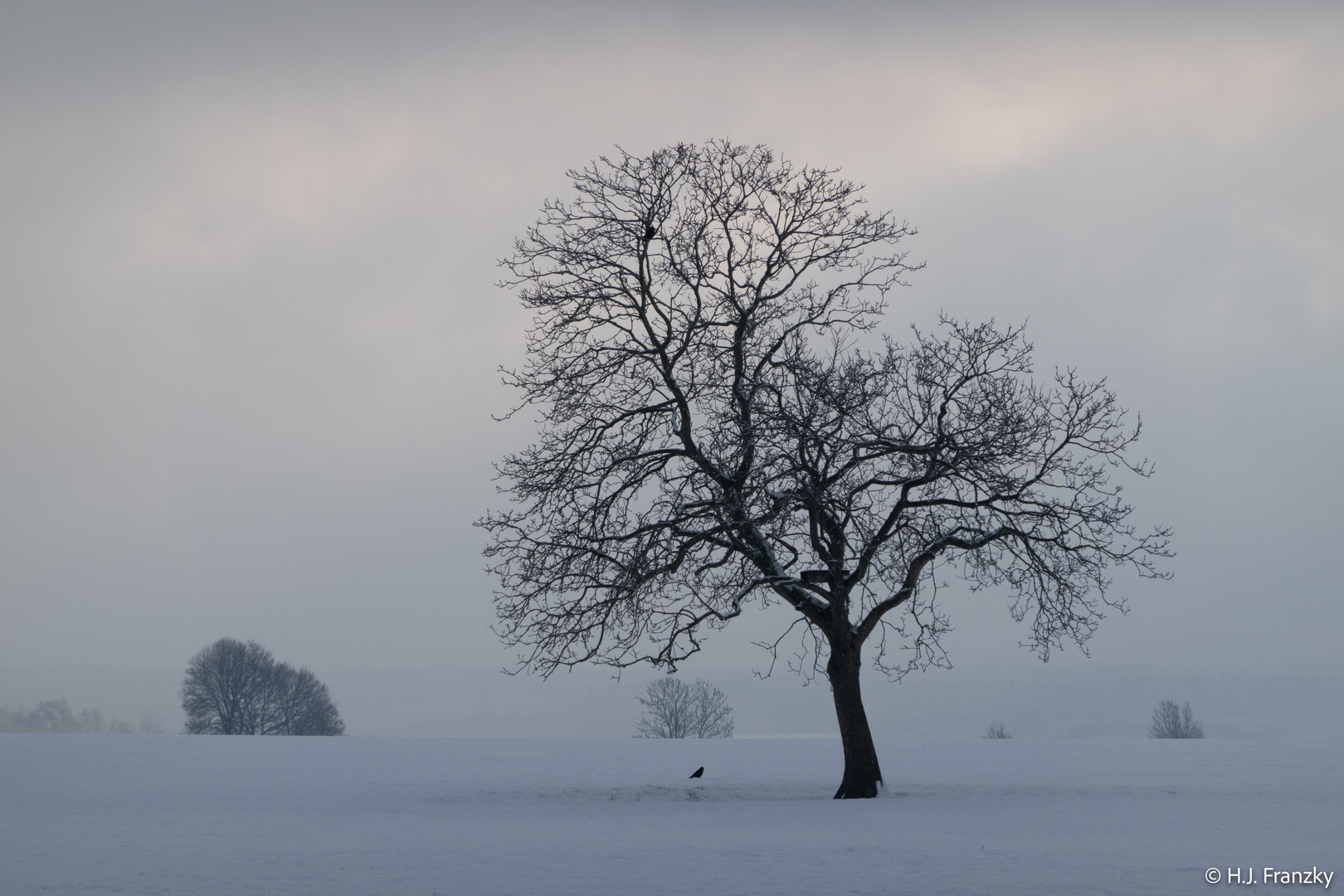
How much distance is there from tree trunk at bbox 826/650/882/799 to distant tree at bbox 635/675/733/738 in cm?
4565

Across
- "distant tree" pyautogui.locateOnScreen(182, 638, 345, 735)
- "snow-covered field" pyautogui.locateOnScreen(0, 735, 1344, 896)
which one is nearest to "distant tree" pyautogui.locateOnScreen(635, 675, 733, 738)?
"distant tree" pyautogui.locateOnScreen(182, 638, 345, 735)

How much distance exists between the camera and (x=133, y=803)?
762 inches

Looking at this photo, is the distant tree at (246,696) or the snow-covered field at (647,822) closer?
the snow-covered field at (647,822)

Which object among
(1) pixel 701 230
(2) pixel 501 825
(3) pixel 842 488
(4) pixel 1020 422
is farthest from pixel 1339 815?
(1) pixel 701 230

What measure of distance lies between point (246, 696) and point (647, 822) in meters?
45.4

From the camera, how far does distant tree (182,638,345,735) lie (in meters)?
54.5

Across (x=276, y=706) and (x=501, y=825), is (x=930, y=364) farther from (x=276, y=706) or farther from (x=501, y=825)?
(x=276, y=706)

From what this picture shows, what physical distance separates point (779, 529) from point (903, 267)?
6.29 meters

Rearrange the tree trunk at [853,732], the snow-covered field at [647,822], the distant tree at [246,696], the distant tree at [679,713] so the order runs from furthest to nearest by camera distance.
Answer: the distant tree at [679,713] < the distant tree at [246,696] < the tree trunk at [853,732] < the snow-covered field at [647,822]

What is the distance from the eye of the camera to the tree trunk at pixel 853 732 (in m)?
19.6

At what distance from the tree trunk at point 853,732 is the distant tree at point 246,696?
4269cm

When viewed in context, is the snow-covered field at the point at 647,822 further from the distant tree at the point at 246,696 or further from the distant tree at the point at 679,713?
the distant tree at the point at 679,713

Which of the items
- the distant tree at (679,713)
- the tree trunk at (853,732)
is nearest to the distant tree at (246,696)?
the distant tree at (679,713)

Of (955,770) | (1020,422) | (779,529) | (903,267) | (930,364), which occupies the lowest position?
(955,770)
